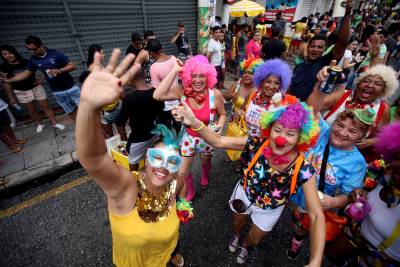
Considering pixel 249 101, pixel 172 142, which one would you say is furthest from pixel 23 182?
pixel 249 101

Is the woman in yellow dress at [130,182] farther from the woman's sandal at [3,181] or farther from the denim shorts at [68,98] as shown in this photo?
the denim shorts at [68,98]

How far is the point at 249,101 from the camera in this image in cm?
317

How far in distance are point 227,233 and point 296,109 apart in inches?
82.6

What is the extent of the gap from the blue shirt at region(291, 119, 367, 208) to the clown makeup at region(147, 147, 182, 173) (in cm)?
143

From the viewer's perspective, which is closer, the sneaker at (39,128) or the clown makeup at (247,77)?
the clown makeup at (247,77)

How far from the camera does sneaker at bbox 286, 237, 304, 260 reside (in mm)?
2689

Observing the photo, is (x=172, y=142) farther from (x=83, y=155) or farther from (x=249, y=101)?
(x=249, y=101)

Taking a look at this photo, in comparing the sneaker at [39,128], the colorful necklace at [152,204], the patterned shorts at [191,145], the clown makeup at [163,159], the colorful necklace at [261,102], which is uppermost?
the clown makeup at [163,159]

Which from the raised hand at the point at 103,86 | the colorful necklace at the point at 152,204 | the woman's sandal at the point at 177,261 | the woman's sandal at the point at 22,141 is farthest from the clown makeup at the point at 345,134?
the woman's sandal at the point at 22,141

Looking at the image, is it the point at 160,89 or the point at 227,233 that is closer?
the point at 160,89

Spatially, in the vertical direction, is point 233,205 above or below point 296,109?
below

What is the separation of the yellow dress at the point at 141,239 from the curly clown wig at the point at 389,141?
6.01ft

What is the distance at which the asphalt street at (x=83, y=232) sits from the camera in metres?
2.65

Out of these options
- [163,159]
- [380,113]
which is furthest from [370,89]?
[163,159]
